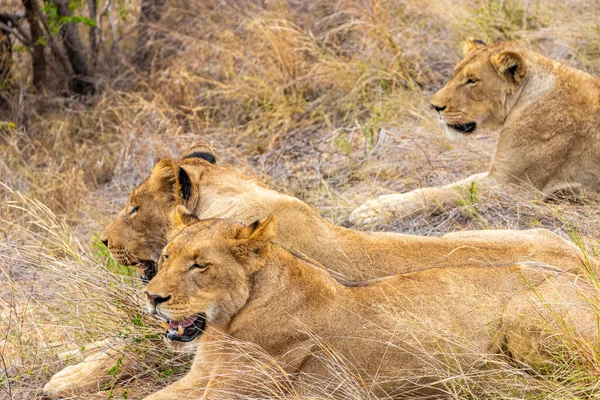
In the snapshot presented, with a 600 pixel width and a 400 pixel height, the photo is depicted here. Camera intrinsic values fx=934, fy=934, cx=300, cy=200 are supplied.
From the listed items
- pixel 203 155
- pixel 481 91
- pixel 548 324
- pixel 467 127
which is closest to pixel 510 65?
pixel 481 91

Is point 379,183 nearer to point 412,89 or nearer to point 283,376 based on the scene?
point 412,89

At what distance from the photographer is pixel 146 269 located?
17.4 feet

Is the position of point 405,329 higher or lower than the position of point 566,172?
higher

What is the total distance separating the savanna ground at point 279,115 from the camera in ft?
22.3

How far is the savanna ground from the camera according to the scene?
22.3ft

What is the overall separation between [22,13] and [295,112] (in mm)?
3655

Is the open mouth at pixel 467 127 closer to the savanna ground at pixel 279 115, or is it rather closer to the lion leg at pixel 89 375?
the savanna ground at pixel 279 115

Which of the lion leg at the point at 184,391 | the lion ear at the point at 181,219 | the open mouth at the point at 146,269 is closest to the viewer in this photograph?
the lion leg at the point at 184,391

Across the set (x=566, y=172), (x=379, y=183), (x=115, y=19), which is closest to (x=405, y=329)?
(x=566, y=172)

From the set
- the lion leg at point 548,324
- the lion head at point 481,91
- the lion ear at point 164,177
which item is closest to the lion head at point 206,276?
the lion ear at point 164,177

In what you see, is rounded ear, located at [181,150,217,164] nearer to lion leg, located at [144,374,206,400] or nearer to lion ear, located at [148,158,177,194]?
lion ear, located at [148,158,177,194]

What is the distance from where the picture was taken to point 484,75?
696 centimetres

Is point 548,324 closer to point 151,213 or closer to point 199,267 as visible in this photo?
point 199,267

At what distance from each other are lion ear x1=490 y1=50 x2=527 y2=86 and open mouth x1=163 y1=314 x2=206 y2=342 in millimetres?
3670
